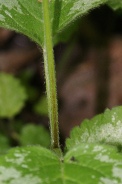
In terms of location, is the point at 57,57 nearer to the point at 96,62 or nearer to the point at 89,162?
the point at 96,62

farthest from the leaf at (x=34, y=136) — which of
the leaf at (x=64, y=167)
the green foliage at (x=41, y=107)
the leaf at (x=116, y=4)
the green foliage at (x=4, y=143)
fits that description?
the leaf at (x=64, y=167)

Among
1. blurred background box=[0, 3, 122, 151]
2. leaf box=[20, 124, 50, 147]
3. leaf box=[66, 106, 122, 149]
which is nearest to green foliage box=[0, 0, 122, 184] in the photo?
leaf box=[66, 106, 122, 149]

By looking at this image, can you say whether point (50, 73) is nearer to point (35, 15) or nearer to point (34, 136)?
point (35, 15)

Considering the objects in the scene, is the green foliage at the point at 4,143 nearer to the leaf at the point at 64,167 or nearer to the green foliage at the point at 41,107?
the green foliage at the point at 41,107

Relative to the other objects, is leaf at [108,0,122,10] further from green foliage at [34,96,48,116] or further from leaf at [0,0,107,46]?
green foliage at [34,96,48,116]

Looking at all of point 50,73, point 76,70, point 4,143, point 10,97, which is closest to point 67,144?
point 50,73

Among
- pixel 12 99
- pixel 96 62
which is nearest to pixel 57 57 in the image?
pixel 96 62
